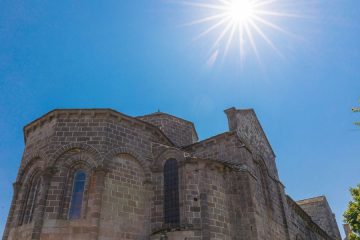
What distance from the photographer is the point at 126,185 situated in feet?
41.3

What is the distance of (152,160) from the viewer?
14.0 metres

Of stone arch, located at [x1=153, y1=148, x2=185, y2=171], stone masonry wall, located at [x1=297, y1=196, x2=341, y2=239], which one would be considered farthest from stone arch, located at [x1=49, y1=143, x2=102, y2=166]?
stone masonry wall, located at [x1=297, y1=196, x2=341, y2=239]

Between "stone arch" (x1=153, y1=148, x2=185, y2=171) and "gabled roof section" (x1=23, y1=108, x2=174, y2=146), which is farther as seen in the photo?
"stone arch" (x1=153, y1=148, x2=185, y2=171)

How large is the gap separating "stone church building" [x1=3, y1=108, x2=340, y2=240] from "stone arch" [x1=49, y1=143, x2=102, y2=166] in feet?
0.14

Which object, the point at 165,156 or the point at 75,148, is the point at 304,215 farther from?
the point at 75,148

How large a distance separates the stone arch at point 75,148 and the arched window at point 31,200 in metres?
1.41

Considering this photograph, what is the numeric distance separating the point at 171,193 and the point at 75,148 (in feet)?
15.3

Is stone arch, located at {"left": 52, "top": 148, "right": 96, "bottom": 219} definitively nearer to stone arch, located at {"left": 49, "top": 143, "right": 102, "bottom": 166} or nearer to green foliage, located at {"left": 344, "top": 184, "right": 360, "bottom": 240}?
stone arch, located at {"left": 49, "top": 143, "right": 102, "bottom": 166}

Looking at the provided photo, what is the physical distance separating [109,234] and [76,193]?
2211 millimetres

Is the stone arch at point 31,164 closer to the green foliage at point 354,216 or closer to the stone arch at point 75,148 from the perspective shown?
the stone arch at point 75,148

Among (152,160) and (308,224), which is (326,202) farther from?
(152,160)

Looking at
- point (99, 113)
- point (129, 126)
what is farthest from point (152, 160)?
point (99, 113)

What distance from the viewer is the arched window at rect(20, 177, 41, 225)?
11929mm

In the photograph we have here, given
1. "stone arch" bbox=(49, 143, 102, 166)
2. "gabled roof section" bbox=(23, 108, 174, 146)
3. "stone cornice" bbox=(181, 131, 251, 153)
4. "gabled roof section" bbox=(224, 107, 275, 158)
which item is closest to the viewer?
"stone arch" bbox=(49, 143, 102, 166)
